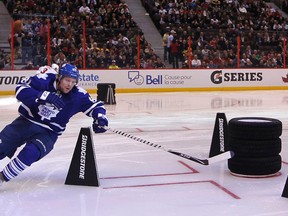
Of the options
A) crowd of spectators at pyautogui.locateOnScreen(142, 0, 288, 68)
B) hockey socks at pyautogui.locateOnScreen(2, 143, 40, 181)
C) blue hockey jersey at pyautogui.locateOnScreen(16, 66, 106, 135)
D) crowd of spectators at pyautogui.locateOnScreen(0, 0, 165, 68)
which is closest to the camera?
hockey socks at pyautogui.locateOnScreen(2, 143, 40, 181)

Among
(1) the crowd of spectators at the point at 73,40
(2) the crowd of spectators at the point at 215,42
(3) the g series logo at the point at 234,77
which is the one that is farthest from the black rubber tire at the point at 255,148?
(3) the g series logo at the point at 234,77

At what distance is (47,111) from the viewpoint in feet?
13.7

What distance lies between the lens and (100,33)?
49.9 ft

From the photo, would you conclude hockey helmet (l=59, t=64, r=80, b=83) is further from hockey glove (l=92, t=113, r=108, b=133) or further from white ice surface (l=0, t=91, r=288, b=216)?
white ice surface (l=0, t=91, r=288, b=216)

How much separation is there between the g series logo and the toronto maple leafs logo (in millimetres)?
12952

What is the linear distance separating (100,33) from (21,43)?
2521 mm

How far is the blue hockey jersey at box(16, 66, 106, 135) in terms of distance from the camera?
4.14m

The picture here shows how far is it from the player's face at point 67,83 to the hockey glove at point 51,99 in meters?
0.18

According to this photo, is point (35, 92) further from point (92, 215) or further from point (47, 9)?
point (47, 9)

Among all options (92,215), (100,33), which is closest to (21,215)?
(92,215)

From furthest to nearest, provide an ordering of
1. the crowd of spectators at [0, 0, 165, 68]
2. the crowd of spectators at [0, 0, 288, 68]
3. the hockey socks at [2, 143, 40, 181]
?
1. the crowd of spectators at [0, 0, 288, 68]
2. the crowd of spectators at [0, 0, 165, 68]
3. the hockey socks at [2, 143, 40, 181]

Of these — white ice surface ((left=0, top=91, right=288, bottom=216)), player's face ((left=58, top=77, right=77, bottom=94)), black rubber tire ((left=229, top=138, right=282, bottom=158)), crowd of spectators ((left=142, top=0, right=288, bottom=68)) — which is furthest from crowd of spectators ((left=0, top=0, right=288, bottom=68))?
black rubber tire ((left=229, top=138, right=282, bottom=158))

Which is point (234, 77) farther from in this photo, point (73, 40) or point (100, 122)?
point (100, 122)

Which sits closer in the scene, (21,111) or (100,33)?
(21,111)
